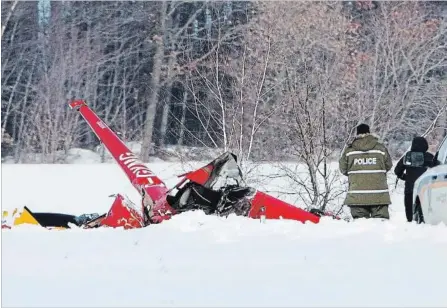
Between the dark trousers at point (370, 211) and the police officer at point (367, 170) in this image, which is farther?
the dark trousers at point (370, 211)

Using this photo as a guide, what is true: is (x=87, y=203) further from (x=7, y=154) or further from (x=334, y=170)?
(x=7, y=154)

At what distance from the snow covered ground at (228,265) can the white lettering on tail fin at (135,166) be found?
2193mm

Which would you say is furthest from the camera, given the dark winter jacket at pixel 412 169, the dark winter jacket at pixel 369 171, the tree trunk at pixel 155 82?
the tree trunk at pixel 155 82

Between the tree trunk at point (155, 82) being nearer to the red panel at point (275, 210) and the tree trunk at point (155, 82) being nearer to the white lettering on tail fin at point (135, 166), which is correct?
the white lettering on tail fin at point (135, 166)

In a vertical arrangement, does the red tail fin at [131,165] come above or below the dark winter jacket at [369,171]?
below

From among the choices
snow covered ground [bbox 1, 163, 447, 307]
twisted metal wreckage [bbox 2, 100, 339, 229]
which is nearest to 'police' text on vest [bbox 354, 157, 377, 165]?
twisted metal wreckage [bbox 2, 100, 339, 229]

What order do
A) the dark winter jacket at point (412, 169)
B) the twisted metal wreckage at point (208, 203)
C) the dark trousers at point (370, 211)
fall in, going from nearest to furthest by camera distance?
1. the twisted metal wreckage at point (208, 203)
2. the dark trousers at point (370, 211)
3. the dark winter jacket at point (412, 169)

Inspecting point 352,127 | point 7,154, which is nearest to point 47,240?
point 352,127

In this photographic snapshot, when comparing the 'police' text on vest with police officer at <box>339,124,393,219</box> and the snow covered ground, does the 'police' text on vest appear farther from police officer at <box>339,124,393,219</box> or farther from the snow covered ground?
the snow covered ground

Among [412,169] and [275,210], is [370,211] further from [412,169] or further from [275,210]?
[412,169]

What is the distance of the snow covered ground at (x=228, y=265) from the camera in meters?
4.98

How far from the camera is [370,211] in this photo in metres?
9.76

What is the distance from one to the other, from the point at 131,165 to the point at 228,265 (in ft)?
17.7

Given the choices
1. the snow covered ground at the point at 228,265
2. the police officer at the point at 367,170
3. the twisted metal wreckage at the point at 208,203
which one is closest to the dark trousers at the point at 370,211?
the police officer at the point at 367,170
